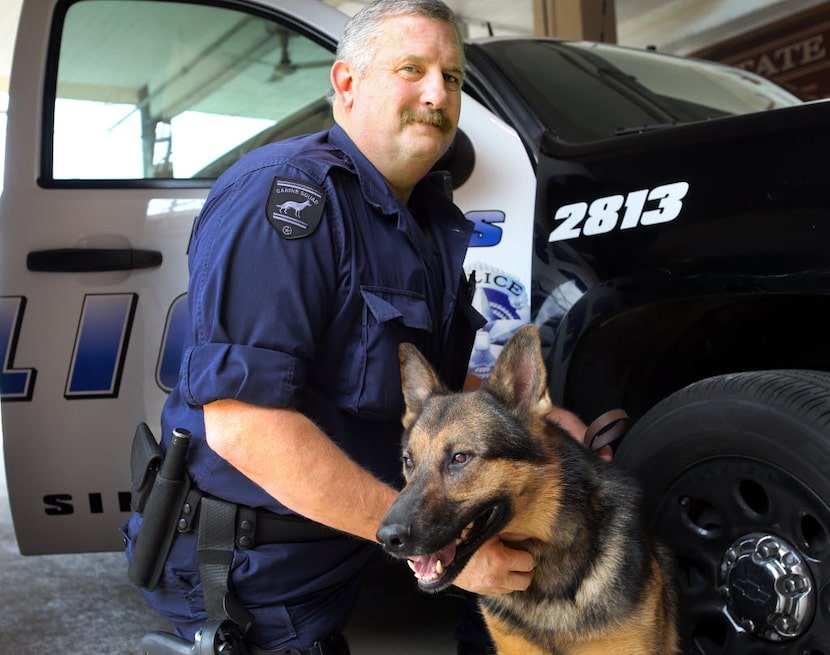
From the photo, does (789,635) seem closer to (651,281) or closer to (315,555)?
(651,281)

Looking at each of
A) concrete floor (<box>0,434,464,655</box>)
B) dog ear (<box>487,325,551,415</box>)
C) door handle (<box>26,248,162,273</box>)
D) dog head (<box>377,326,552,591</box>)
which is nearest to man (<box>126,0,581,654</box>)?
dog head (<box>377,326,552,591</box>)

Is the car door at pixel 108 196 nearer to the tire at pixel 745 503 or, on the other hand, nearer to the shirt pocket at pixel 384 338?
the shirt pocket at pixel 384 338

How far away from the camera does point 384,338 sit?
6.51 ft

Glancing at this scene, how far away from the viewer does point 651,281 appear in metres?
2.06

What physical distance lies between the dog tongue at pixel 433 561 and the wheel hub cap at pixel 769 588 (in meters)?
0.65

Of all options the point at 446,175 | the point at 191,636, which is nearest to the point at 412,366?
the point at 446,175

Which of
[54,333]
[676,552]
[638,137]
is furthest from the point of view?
[54,333]

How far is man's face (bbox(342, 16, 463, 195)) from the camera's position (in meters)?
2.00

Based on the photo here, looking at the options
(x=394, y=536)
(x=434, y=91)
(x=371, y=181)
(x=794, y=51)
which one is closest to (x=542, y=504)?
(x=394, y=536)

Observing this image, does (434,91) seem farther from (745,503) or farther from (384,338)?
(745,503)

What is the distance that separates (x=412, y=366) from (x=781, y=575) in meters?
0.83

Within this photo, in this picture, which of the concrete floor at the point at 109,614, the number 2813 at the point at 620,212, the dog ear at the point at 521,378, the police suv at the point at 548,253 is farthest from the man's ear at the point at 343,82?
the concrete floor at the point at 109,614

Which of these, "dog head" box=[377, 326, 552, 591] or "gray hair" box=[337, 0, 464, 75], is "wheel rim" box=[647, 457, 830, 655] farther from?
"gray hair" box=[337, 0, 464, 75]

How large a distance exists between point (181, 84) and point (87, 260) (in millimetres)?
627
